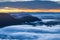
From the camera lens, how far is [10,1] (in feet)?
5.00

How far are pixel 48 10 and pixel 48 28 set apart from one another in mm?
131

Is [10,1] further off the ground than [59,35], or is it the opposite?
[10,1]

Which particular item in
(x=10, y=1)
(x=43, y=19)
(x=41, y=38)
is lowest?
(x=41, y=38)

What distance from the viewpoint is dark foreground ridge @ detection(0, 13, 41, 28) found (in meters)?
1.53

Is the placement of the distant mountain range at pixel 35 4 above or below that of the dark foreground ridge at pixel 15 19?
above

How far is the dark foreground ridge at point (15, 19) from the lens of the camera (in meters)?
1.53

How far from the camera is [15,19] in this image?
154 centimetres

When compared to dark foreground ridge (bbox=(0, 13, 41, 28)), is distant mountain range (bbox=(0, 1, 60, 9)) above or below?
above

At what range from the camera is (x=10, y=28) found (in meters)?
1.53

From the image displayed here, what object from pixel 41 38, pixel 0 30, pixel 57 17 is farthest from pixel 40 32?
pixel 0 30

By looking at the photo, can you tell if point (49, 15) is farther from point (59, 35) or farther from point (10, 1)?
point (10, 1)

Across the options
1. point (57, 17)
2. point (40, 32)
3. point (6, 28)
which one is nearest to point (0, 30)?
point (6, 28)

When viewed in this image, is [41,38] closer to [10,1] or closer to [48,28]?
[48,28]

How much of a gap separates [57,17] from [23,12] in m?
0.25
